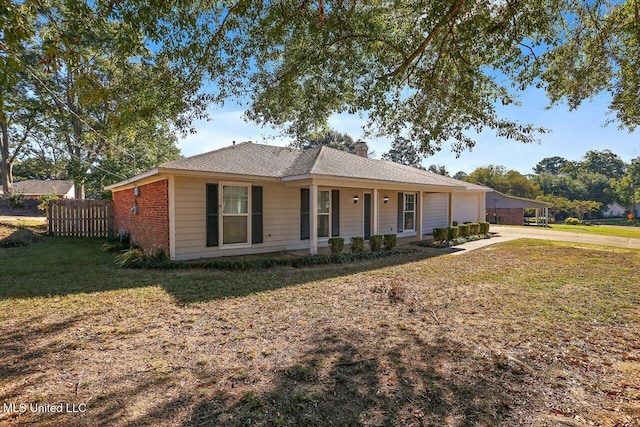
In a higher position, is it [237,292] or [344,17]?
[344,17]

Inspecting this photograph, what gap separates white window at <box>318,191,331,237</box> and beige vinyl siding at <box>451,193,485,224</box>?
37.5ft

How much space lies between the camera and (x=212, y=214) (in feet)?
30.5

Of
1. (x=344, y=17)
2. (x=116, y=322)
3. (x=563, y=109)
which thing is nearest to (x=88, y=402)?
(x=116, y=322)

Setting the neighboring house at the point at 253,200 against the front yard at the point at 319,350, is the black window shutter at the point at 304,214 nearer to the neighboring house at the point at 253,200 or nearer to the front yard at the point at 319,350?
the neighboring house at the point at 253,200

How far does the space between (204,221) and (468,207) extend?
17421 mm

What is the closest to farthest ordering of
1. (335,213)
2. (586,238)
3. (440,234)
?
(335,213) < (440,234) < (586,238)

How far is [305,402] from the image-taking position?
8.87ft

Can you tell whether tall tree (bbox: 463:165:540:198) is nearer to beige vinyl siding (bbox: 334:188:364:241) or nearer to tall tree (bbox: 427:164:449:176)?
tall tree (bbox: 427:164:449:176)

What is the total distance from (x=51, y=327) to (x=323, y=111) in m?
6.19

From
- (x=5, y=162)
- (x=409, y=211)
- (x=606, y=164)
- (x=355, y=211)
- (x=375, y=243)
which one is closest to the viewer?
(x=375, y=243)

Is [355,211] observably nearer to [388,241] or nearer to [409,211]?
[388,241]

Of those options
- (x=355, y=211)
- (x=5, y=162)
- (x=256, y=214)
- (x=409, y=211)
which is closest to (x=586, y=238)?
(x=409, y=211)

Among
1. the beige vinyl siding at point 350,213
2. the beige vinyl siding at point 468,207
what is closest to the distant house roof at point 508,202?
the beige vinyl siding at point 468,207

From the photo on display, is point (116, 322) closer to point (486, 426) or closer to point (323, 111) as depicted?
point (486, 426)
